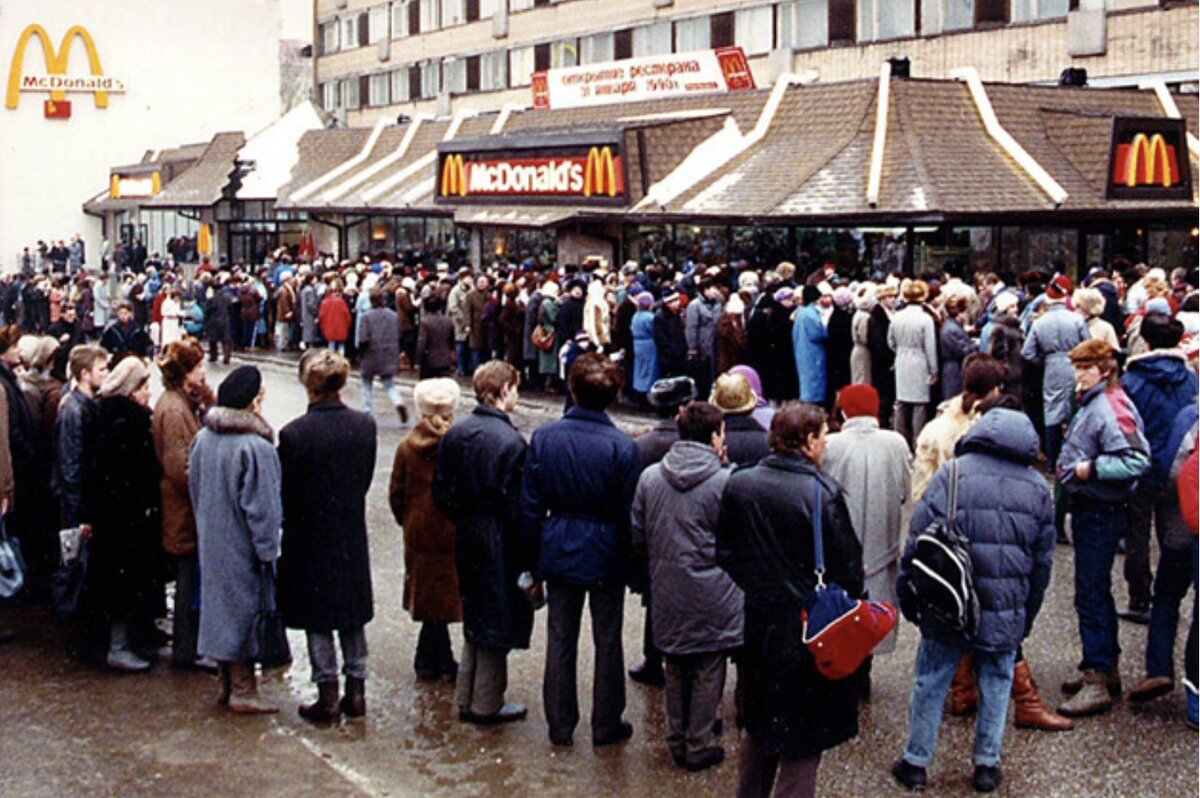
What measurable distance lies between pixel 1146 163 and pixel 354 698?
17.3 m

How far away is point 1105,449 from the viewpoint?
326 inches

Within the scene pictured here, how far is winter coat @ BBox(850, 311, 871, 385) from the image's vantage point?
55.1 ft

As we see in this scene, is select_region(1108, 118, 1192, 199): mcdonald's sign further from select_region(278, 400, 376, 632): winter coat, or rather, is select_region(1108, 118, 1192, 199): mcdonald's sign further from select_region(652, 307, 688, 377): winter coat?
select_region(278, 400, 376, 632): winter coat

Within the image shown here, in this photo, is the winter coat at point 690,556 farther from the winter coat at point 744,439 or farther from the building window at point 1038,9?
the building window at point 1038,9

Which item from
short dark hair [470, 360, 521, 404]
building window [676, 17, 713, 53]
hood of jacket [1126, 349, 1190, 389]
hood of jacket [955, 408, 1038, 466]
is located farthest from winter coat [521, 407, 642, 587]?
building window [676, 17, 713, 53]

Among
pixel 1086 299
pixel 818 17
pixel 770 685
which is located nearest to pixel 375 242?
pixel 818 17

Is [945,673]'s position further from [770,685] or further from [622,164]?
[622,164]

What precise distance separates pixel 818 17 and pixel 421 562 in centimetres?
3428

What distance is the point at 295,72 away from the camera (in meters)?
71.2

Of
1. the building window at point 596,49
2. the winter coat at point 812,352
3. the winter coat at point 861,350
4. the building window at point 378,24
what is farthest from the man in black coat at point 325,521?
the building window at point 378,24

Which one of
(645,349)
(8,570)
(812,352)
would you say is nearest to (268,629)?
(8,570)

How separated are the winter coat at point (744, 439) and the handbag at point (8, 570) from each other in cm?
442

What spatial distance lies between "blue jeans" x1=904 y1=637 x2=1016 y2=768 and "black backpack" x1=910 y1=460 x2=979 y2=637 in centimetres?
30

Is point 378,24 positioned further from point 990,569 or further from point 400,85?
point 990,569
